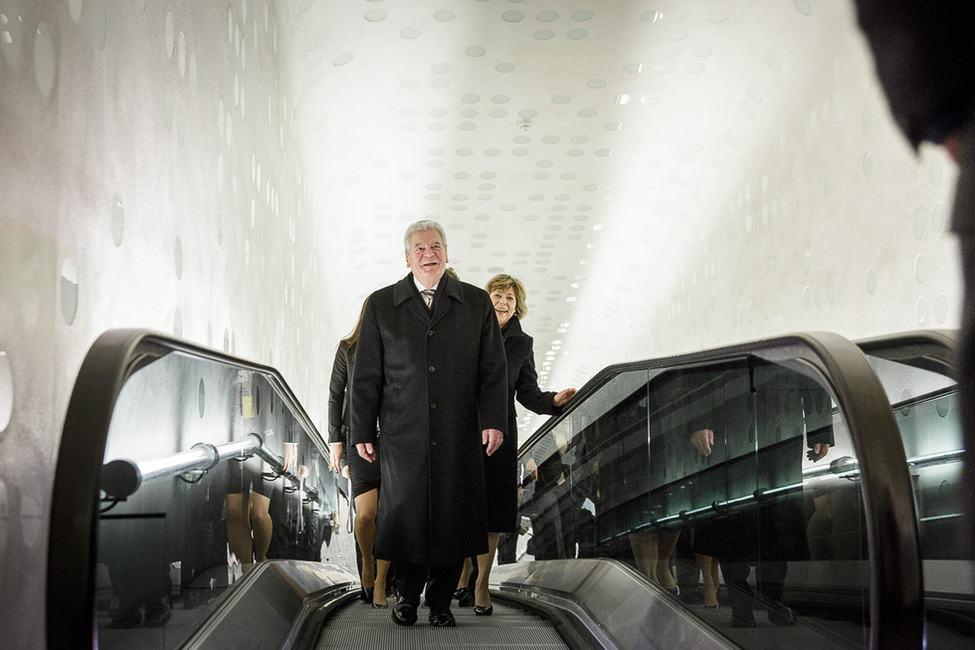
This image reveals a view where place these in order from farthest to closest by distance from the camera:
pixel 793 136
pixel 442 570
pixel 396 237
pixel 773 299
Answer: pixel 396 237 → pixel 773 299 → pixel 793 136 → pixel 442 570

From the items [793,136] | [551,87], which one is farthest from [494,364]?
[551,87]

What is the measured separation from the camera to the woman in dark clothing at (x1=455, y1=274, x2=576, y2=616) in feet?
14.8

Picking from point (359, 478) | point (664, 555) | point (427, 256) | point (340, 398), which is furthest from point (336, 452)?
point (664, 555)

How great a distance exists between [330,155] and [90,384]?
853cm

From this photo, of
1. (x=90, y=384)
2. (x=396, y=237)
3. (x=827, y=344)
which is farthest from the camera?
(x=396, y=237)

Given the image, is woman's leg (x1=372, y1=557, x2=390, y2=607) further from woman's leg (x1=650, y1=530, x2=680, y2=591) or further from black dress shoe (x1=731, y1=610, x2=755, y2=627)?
black dress shoe (x1=731, y1=610, x2=755, y2=627)

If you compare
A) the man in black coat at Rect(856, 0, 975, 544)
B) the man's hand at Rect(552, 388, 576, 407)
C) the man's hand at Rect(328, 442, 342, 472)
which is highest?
the man in black coat at Rect(856, 0, 975, 544)

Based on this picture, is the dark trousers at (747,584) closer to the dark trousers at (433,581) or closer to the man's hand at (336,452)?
the dark trousers at (433,581)

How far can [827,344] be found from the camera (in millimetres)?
2127

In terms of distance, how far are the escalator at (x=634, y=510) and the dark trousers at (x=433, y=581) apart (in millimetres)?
129

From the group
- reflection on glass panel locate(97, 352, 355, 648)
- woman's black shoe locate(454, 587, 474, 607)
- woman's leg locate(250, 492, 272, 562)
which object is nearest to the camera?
reflection on glass panel locate(97, 352, 355, 648)

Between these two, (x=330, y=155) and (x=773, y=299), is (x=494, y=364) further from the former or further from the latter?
(x=330, y=155)

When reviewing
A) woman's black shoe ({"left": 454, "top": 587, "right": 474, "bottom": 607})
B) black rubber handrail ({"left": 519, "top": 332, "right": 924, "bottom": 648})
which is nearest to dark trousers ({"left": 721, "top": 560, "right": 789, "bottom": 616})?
black rubber handrail ({"left": 519, "top": 332, "right": 924, "bottom": 648})

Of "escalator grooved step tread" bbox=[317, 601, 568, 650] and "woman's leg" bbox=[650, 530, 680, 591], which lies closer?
"woman's leg" bbox=[650, 530, 680, 591]
